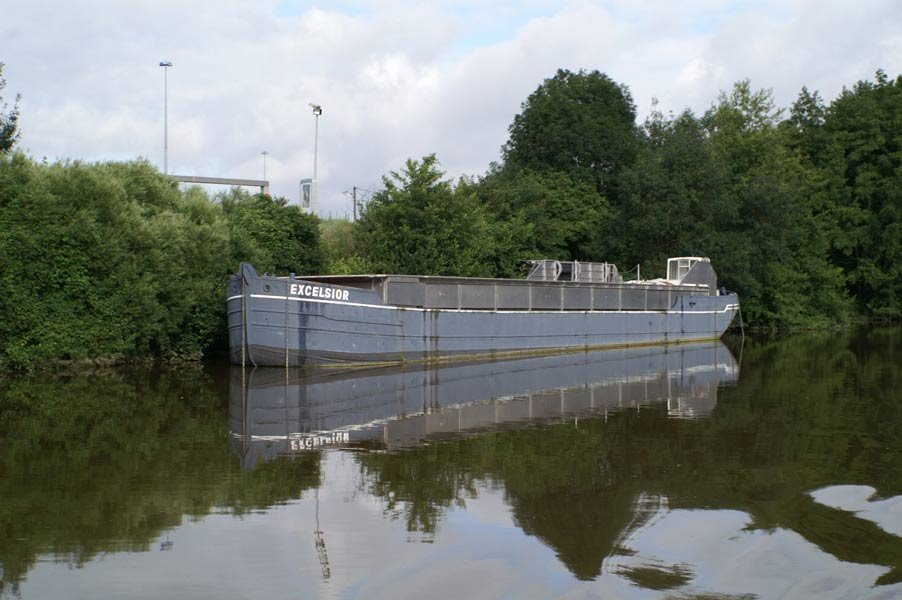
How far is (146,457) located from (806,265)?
46.3 metres

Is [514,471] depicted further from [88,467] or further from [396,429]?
[88,467]

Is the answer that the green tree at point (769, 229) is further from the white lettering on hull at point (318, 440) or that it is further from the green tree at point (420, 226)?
the white lettering on hull at point (318, 440)

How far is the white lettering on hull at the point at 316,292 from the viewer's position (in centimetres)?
2344

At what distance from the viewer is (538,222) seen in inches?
1742

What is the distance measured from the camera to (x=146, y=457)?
11.8 m

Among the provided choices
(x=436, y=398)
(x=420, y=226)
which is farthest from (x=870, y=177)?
(x=436, y=398)

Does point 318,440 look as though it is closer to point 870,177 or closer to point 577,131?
point 577,131

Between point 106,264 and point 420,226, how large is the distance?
1390cm

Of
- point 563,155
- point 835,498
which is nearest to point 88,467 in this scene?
point 835,498

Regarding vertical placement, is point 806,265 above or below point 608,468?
above

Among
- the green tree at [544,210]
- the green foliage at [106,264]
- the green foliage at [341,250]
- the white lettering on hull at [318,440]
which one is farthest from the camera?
the green tree at [544,210]

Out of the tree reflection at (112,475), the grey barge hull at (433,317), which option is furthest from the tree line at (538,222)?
the tree reflection at (112,475)

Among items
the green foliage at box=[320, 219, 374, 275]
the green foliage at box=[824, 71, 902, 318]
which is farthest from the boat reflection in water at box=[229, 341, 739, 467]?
the green foliage at box=[824, 71, 902, 318]

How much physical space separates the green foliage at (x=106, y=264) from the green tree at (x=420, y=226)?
6.96m
